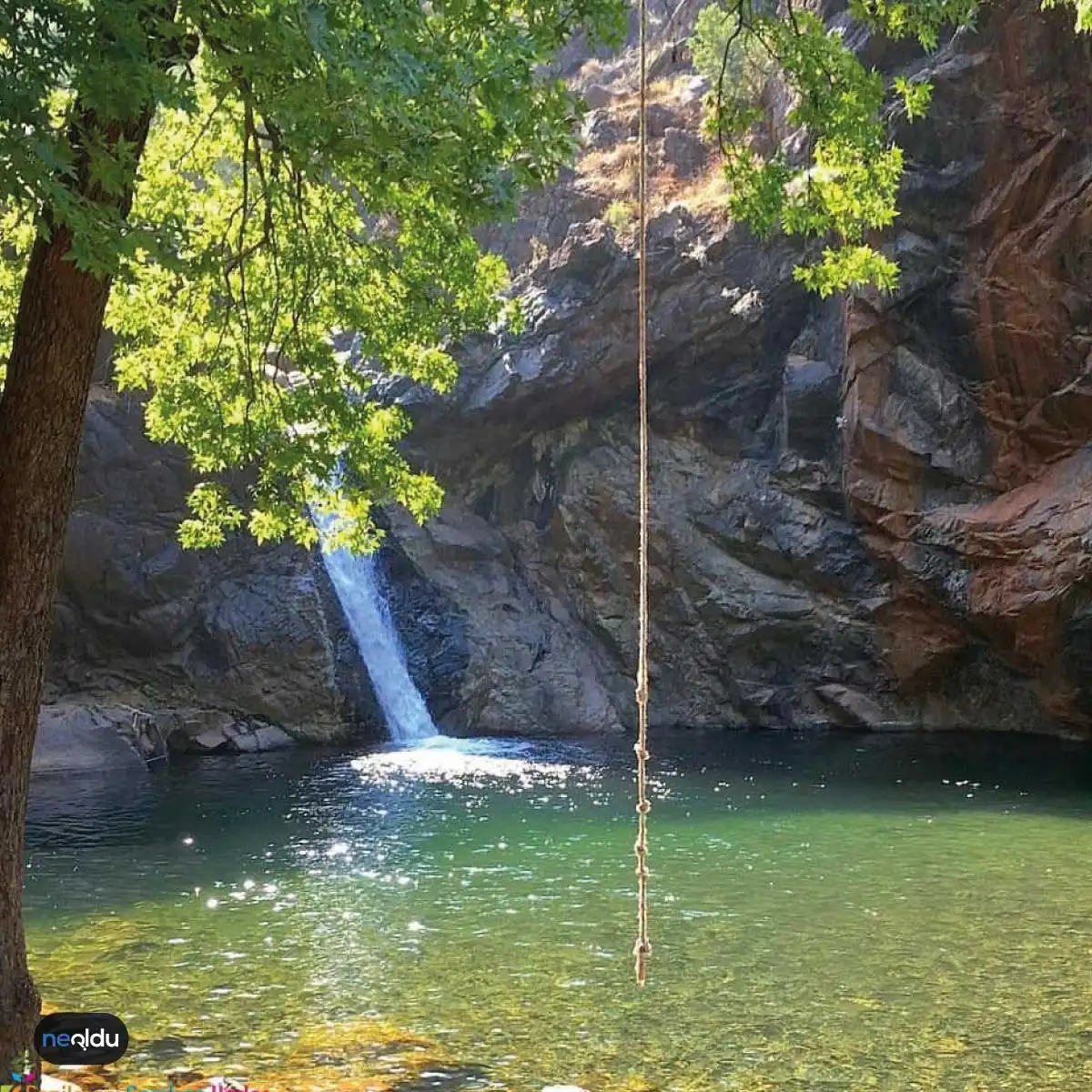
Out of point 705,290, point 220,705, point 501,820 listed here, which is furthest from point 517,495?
point 501,820

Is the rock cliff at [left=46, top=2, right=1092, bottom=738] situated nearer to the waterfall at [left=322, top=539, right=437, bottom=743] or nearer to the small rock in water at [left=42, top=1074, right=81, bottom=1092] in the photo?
the waterfall at [left=322, top=539, right=437, bottom=743]

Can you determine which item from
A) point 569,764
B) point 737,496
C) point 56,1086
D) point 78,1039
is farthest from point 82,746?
point 78,1039

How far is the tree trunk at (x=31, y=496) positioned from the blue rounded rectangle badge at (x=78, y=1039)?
0.30m

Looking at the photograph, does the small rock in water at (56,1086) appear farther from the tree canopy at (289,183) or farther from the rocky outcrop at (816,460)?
the rocky outcrop at (816,460)

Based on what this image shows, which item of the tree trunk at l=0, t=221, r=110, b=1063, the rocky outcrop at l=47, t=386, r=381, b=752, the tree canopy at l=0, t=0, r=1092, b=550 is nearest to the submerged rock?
the rocky outcrop at l=47, t=386, r=381, b=752

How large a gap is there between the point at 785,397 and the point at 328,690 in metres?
13.0

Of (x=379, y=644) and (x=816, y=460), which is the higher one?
(x=816, y=460)

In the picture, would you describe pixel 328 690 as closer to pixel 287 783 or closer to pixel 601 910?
pixel 287 783

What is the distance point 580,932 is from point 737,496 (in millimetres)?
18908

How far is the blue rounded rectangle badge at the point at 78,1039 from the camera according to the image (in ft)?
17.1

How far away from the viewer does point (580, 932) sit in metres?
10.5

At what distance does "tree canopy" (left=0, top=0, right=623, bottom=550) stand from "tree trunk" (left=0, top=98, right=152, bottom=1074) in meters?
0.43

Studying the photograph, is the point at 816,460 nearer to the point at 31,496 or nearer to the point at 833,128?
the point at 833,128

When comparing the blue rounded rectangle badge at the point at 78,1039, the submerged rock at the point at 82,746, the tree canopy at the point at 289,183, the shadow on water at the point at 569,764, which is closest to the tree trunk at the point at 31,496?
the blue rounded rectangle badge at the point at 78,1039
